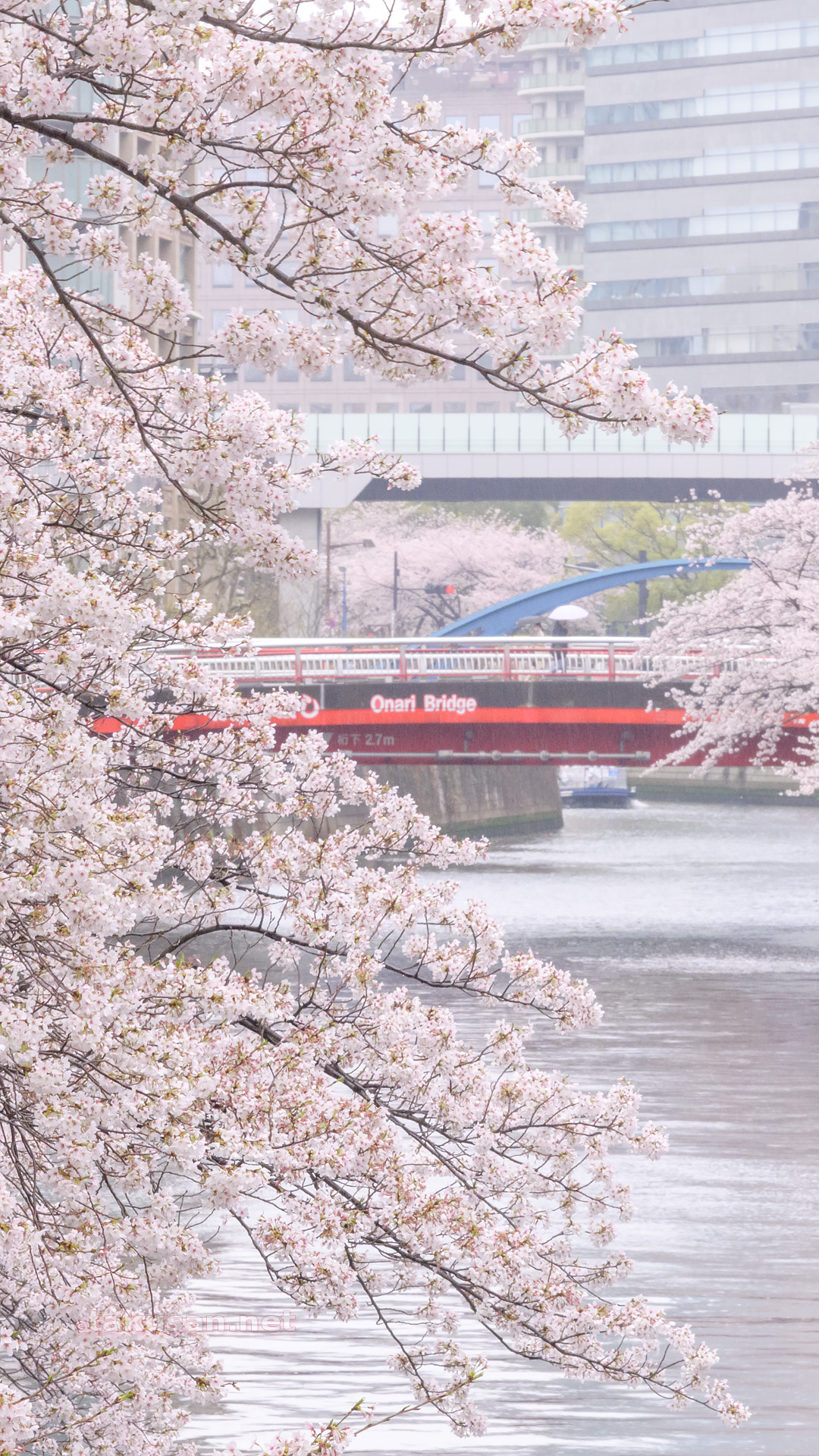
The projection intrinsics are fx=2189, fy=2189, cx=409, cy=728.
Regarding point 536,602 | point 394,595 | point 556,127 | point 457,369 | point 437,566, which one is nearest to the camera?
point 536,602

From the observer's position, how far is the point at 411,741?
45812mm

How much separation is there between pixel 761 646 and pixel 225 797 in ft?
106

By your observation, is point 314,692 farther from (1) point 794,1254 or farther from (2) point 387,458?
(2) point 387,458

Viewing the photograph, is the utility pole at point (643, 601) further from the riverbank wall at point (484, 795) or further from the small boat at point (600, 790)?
the riverbank wall at point (484, 795)

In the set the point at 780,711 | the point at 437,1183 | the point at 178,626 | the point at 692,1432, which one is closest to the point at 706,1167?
the point at 437,1183

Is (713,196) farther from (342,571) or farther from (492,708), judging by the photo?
(492,708)

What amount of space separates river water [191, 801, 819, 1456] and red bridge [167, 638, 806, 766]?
3203mm

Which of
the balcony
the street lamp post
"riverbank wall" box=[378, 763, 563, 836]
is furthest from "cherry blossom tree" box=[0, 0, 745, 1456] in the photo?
the balcony

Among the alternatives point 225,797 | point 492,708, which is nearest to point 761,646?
point 492,708

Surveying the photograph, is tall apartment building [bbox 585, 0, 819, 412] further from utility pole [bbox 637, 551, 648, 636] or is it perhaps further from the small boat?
the small boat

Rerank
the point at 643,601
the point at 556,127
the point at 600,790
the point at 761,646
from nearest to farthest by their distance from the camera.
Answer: the point at 761,646 → the point at 643,601 → the point at 600,790 → the point at 556,127

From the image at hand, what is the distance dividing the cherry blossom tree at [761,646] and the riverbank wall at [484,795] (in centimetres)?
2191

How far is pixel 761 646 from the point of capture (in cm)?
3978

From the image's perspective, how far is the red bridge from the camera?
43.9m
